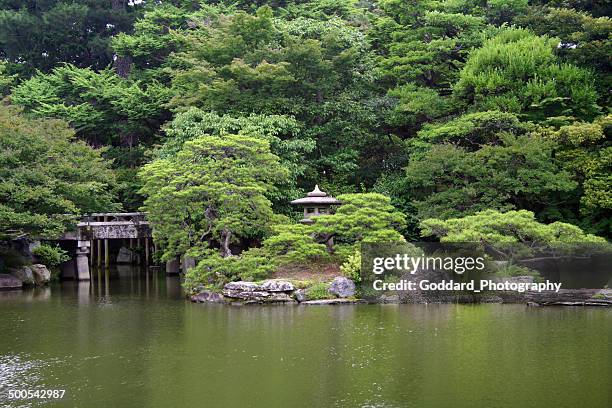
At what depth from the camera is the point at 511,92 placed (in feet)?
75.5

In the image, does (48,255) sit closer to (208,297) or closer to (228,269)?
(208,297)

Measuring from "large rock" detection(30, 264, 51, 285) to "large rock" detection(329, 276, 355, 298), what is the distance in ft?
35.1

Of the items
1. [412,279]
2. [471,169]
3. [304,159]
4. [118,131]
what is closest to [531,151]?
[471,169]

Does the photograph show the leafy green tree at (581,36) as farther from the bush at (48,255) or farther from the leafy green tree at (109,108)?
the bush at (48,255)

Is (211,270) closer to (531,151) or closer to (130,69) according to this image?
(531,151)

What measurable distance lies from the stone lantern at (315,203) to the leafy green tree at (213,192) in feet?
3.33

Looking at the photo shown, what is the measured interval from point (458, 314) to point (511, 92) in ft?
30.1

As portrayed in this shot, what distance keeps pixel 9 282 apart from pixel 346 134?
11.9 m

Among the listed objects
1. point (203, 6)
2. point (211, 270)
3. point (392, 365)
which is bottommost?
point (392, 365)

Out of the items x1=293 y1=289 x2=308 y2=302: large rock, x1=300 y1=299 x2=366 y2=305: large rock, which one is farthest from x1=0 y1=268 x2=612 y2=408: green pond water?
x1=293 y1=289 x2=308 y2=302: large rock

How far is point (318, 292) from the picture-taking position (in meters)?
18.5

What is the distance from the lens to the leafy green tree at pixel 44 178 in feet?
71.8

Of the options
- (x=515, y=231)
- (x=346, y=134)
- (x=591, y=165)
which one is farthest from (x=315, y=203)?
(x=591, y=165)

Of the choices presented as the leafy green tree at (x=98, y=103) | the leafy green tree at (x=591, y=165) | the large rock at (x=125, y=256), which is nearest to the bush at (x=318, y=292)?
the leafy green tree at (x=591, y=165)
